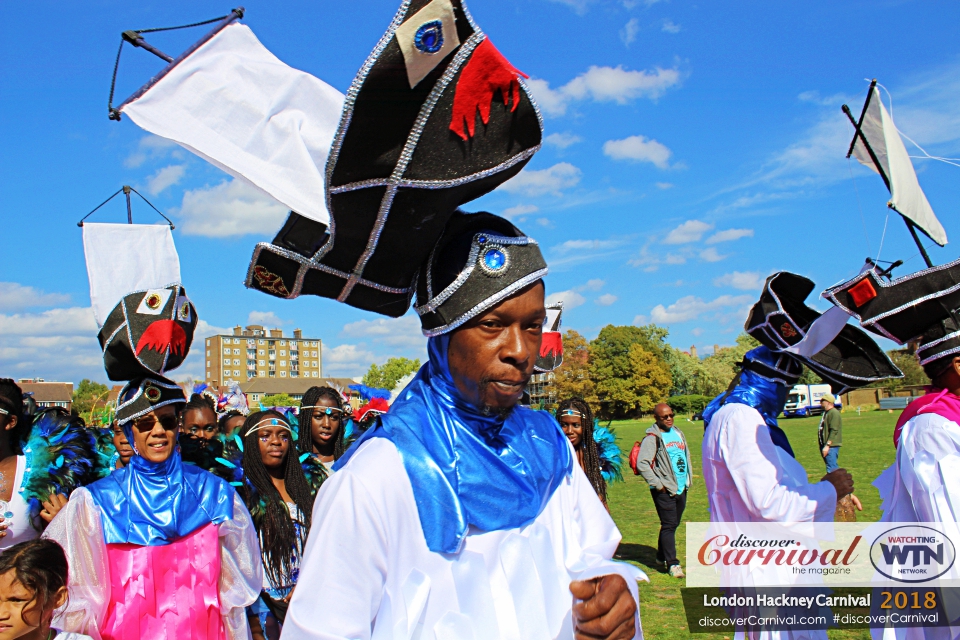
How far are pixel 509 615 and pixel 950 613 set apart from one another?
10.6ft

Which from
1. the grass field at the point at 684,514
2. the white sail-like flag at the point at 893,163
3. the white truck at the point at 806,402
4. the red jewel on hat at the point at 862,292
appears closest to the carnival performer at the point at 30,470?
the red jewel on hat at the point at 862,292

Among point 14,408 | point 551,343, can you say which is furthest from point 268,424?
point 551,343

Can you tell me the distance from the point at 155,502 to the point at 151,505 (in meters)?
0.03

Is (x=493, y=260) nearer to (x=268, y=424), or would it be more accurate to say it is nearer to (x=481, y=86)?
(x=481, y=86)

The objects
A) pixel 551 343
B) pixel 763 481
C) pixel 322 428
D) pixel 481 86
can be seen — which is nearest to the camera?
pixel 481 86

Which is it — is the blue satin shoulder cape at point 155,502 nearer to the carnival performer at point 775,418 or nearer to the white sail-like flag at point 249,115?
the white sail-like flag at point 249,115

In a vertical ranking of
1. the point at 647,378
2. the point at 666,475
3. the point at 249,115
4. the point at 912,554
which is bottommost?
the point at 912,554

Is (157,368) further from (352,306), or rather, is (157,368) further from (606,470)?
(606,470)

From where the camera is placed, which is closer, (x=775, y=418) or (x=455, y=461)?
(x=455, y=461)

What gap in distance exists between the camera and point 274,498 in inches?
226

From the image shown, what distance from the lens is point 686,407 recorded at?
192 ft

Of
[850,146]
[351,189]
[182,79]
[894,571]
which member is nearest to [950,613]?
[894,571]

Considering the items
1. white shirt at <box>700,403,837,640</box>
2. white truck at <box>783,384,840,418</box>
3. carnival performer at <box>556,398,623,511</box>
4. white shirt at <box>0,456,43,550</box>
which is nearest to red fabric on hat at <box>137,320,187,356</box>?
white shirt at <box>0,456,43,550</box>

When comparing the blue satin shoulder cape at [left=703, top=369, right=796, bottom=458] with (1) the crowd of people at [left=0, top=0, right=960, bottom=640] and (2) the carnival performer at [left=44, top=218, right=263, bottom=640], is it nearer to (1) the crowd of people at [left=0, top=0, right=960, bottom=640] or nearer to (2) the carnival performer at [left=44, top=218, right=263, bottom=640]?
(1) the crowd of people at [left=0, top=0, right=960, bottom=640]
